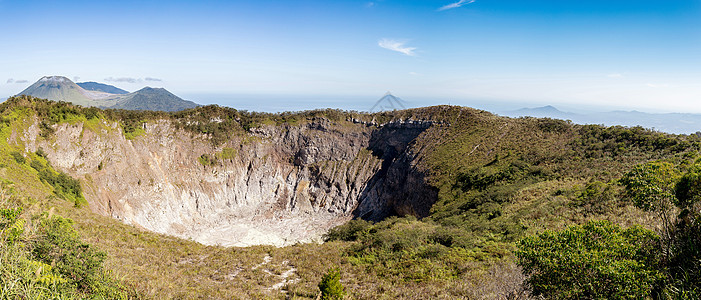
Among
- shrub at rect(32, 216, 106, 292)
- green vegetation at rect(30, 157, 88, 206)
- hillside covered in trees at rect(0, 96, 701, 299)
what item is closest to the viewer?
hillside covered in trees at rect(0, 96, 701, 299)


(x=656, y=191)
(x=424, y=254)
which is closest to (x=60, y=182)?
(x=424, y=254)

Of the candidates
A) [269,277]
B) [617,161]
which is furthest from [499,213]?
[269,277]

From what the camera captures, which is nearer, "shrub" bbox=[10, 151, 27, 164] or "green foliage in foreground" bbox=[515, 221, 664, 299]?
"green foliage in foreground" bbox=[515, 221, 664, 299]

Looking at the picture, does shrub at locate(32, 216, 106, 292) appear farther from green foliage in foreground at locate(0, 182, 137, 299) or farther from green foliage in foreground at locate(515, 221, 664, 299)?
→ green foliage in foreground at locate(515, 221, 664, 299)

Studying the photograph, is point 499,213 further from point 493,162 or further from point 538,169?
point 493,162

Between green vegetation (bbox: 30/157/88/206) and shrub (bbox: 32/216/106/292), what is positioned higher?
shrub (bbox: 32/216/106/292)

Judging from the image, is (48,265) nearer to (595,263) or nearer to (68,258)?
(68,258)

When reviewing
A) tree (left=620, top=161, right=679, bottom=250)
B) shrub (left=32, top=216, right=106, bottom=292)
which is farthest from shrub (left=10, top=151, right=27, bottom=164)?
tree (left=620, top=161, right=679, bottom=250)
